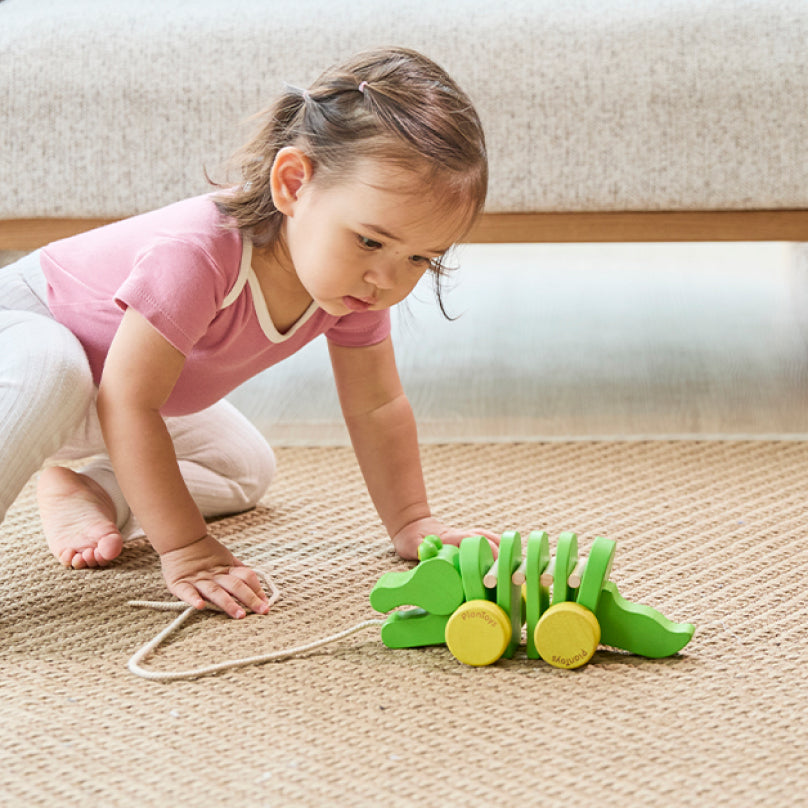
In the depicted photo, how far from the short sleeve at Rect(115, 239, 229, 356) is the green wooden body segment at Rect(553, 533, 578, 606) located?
0.31 m

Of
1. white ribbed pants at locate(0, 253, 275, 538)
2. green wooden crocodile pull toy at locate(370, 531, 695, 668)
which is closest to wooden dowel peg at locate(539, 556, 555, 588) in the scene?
green wooden crocodile pull toy at locate(370, 531, 695, 668)

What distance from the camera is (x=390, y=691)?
2.32 ft

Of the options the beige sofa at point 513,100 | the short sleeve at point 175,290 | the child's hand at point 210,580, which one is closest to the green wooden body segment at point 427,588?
the child's hand at point 210,580

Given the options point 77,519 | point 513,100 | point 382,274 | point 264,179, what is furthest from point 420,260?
point 513,100

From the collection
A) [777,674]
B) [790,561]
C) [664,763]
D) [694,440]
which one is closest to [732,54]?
[694,440]

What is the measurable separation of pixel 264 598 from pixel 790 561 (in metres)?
0.42

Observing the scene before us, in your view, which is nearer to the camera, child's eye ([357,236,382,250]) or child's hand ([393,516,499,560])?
child's eye ([357,236,382,250])

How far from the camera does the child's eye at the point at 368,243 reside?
0.80 meters

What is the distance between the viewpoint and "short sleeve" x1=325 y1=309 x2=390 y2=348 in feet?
3.14

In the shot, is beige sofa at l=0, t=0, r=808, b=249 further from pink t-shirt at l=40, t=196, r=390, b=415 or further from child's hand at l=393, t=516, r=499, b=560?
child's hand at l=393, t=516, r=499, b=560

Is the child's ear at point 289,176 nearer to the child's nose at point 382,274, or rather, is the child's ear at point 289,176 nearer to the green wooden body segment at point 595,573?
the child's nose at point 382,274

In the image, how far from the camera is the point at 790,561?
920 millimetres

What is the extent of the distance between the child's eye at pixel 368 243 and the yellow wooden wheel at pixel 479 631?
0.25 metres

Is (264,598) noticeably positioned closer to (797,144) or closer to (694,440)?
(694,440)
